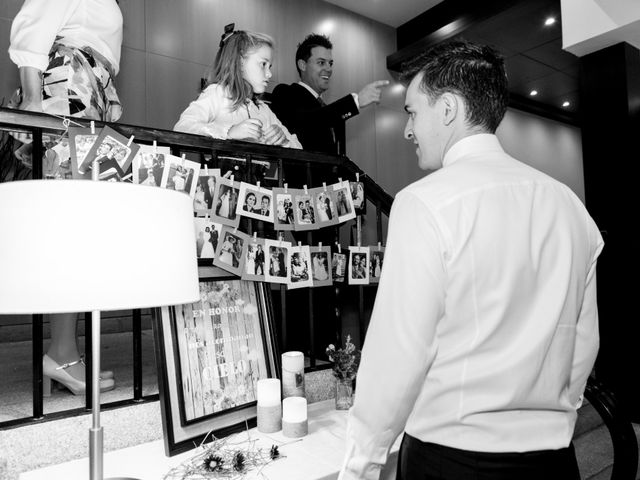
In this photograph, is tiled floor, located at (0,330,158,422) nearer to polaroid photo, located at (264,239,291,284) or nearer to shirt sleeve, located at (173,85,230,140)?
polaroid photo, located at (264,239,291,284)

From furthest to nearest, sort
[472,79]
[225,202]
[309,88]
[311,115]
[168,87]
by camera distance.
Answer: [168,87], [309,88], [311,115], [225,202], [472,79]

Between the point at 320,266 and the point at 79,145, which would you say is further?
the point at 320,266

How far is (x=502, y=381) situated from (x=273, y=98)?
245 centimetres

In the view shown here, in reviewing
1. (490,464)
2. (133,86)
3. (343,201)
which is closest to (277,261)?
(343,201)

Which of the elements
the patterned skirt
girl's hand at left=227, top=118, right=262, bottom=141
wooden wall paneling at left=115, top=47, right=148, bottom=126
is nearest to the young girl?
girl's hand at left=227, top=118, right=262, bottom=141

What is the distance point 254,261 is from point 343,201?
21.3 inches

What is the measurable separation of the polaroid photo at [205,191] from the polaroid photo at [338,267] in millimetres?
634

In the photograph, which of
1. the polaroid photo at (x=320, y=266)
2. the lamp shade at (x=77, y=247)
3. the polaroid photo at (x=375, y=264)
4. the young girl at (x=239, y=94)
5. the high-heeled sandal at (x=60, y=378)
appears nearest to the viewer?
the lamp shade at (x=77, y=247)

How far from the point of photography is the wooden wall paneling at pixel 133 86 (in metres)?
3.74

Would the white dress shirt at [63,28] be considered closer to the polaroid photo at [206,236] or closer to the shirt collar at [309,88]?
the polaroid photo at [206,236]

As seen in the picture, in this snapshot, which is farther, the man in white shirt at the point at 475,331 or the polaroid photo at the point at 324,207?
the polaroid photo at the point at 324,207

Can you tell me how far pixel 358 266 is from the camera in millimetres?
2090

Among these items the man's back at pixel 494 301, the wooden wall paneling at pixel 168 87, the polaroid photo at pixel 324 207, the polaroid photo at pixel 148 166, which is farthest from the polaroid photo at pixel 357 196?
the wooden wall paneling at pixel 168 87

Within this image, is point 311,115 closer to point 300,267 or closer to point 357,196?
point 357,196
